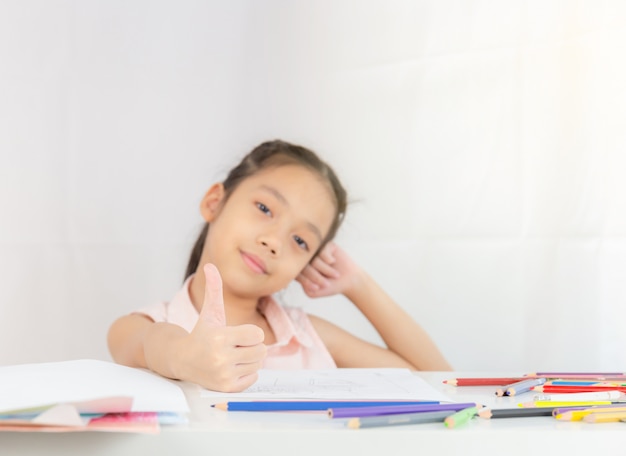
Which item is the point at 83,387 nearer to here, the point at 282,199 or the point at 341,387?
the point at 341,387

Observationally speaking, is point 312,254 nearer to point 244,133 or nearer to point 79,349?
point 244,133

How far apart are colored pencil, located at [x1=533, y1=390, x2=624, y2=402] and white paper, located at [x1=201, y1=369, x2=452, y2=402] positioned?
85 mm

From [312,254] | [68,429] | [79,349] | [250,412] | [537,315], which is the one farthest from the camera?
[79,349]

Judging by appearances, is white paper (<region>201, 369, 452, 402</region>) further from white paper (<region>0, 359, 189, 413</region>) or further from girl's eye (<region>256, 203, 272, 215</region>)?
girl's eye (<region>256, 203, 272, 215</region>)

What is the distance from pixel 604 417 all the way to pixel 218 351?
328 millimetres

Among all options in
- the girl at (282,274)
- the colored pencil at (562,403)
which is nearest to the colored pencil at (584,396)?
the colored pencil at (562,403)

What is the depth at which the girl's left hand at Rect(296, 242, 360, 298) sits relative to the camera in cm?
140

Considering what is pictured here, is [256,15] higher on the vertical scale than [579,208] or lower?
higher

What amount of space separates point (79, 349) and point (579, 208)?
99 cm

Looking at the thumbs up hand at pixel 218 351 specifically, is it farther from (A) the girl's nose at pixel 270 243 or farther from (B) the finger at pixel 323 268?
(B) the finger at pixel 323 268

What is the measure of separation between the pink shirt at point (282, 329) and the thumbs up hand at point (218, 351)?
48 cm

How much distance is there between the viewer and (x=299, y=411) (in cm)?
62

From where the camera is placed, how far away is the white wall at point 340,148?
1.42 meters

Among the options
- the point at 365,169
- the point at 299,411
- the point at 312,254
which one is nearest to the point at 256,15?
the point at 365,169
